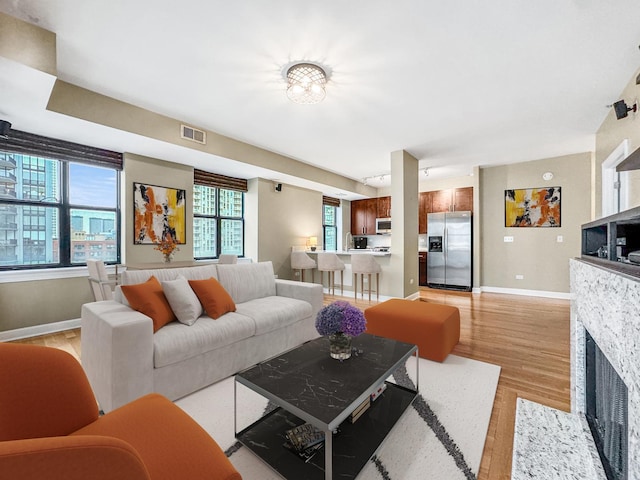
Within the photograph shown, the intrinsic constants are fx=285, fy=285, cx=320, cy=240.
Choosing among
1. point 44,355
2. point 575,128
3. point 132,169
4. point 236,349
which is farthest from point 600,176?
point 132,169

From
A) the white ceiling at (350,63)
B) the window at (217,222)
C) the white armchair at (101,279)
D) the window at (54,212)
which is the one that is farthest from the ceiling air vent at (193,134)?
the white armchair at (101,279)

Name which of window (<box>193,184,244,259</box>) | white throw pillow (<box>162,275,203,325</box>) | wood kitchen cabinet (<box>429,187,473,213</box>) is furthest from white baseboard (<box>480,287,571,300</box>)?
white throw pillow (<box>162,275,203,325</box>)

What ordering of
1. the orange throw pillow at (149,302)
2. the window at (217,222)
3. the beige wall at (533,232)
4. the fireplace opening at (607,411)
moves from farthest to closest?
the window at (217,222), the beige wall at (533,232), the orange throw pillow at (149,302), the fireplace opening at (607,411)

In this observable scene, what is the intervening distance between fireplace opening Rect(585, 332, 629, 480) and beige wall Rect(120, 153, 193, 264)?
5.06 metres

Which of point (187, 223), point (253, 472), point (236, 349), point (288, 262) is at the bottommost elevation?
point (253, 472)

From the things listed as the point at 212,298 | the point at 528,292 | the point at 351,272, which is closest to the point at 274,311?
the point at 212,298

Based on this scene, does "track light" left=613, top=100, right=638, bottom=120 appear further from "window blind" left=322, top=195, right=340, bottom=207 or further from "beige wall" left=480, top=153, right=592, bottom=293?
"window blind" left=322, top=195, right=340, bottom=207

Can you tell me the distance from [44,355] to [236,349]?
4.63ft

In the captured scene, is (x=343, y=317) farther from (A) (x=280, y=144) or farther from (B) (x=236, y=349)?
(A) (x=280, y=144)

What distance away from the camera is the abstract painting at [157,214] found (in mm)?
4289

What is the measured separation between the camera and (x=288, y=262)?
253 inches

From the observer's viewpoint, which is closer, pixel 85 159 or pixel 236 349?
pixel 236 349

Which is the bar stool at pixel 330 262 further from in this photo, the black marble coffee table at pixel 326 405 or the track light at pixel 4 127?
the track light at pixel 4 127

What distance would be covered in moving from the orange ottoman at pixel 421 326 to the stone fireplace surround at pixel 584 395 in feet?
2.36
